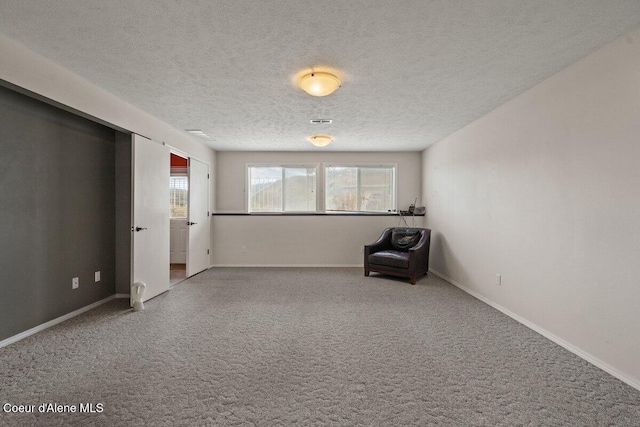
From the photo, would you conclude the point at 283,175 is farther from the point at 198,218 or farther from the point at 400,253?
the point at 400,253

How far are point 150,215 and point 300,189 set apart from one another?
3.14 meters

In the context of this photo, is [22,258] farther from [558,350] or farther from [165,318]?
[558,350]

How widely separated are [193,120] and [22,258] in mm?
2472

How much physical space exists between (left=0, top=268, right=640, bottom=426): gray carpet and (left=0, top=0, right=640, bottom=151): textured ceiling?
2.43m

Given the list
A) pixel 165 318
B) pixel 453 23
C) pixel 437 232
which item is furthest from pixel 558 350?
pixel 165 318

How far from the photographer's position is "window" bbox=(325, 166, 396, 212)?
20.9 ft

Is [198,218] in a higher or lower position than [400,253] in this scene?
higher

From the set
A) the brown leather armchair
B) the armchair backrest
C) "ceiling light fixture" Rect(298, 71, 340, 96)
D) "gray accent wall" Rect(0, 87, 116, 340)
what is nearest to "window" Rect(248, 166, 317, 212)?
the brown leather armchair

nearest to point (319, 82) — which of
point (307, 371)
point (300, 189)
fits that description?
point (307, 371)

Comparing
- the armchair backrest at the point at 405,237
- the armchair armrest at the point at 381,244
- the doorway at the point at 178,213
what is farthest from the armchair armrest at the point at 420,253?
the doorway at the point at 178,213

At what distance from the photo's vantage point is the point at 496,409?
5.71ft

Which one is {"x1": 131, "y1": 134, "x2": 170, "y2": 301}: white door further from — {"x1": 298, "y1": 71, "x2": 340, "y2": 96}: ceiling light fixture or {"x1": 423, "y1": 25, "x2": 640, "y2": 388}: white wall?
{"x1": 423, "y1": 25, "x2": 640, "y2": 388}: white wall

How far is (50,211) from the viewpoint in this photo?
2.98 meters

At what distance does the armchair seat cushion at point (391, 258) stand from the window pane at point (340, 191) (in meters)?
1.52
